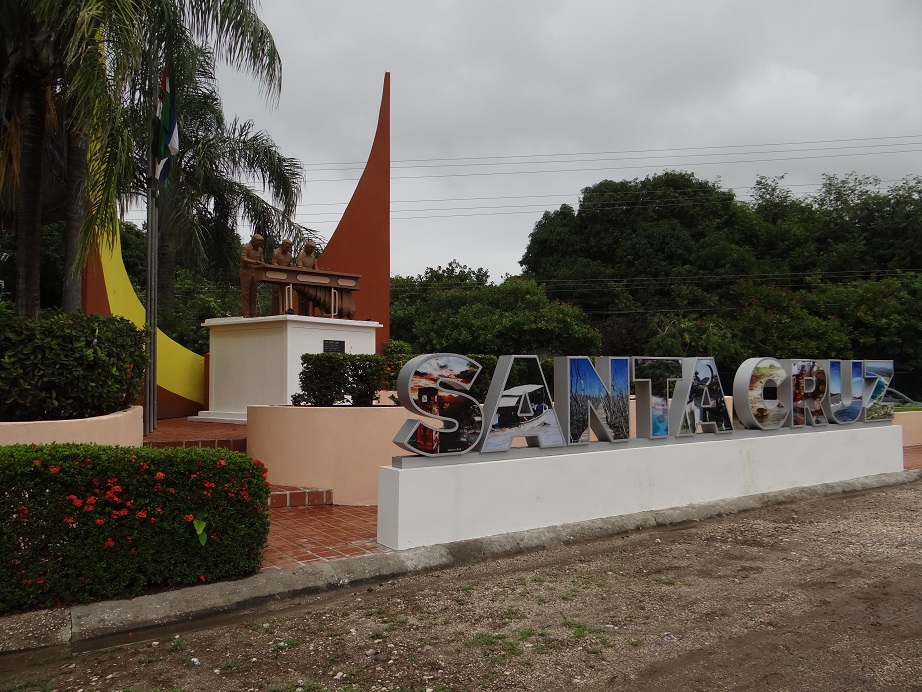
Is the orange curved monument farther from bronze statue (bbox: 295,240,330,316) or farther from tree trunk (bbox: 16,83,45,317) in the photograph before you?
tree trunk (bbox: 16,83,45,317)

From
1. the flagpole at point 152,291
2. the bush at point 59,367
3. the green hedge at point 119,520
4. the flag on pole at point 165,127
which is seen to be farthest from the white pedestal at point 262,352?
the green hedge at point 119,520

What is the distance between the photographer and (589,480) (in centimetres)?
750

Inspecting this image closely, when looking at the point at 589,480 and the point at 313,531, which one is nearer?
the point at 313,531

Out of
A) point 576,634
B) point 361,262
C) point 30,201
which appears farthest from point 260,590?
point 361,262

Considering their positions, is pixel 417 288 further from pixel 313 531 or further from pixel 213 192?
pixel 313 531

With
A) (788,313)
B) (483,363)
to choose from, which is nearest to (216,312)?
(483,363)


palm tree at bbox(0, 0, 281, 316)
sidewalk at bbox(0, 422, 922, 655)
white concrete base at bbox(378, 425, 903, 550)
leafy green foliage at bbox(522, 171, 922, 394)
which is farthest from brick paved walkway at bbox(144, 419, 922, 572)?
leafy green foliage at bbox(522, 171, 922, 394)

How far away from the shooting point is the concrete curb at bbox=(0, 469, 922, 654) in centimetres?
427

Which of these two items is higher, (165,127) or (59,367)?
(165,127)

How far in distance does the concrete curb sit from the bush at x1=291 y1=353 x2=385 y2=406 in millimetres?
2680

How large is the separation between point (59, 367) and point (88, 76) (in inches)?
104

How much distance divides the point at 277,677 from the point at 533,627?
1660 millimetres

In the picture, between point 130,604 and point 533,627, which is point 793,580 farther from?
point 130,604

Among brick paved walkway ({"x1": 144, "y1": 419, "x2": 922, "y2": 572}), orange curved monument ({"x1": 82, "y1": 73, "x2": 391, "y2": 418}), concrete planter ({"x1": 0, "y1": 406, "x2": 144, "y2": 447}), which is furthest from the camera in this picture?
orange curved monument ({"x1": 82, "y1": 73, "x2": 391, "y2": 418})
